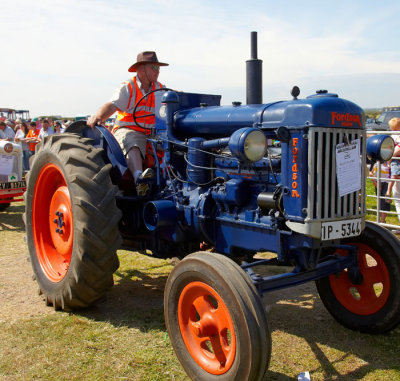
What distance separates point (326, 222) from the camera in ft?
9.98

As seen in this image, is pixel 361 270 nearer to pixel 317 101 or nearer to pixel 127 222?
pixel 317 101

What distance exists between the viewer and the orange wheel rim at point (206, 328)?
115 inches

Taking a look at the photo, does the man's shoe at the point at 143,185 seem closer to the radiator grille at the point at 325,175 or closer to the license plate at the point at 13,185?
the radiator grille at the point at 325,175

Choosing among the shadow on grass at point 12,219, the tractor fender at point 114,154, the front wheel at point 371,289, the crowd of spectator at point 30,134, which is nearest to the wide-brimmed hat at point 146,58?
the tractor fender at point 114,154

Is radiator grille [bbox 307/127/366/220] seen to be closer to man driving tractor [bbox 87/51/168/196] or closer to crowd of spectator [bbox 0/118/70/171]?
man driving tractor [bbox 87/51/168/196]

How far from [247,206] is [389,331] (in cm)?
148

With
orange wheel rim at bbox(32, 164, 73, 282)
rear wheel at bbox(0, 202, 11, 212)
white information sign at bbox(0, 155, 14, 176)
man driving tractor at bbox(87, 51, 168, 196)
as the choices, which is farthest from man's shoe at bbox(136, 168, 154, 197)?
rear wheel at bbox(0, 202, 11, 212)

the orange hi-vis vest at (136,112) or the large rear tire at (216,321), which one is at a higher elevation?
the orange hi-vis vest at (136,112)

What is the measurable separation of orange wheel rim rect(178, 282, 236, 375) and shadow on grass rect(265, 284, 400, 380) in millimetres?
408

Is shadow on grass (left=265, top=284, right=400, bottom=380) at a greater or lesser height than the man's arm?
lesser

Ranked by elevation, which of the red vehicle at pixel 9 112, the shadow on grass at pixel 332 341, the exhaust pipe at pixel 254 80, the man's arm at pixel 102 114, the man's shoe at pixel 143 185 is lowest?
the shadow on grass at pixel 332 341

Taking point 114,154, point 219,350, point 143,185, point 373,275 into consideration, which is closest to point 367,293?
point 373,275

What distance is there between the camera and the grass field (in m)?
3.18

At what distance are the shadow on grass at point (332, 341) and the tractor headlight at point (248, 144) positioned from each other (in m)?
1.46
